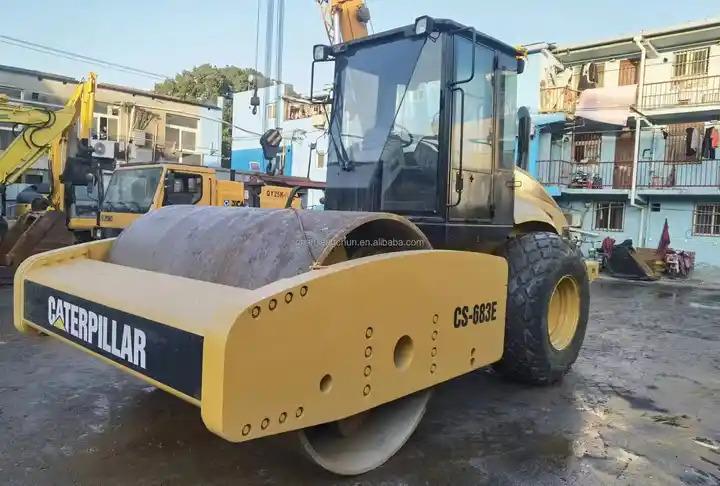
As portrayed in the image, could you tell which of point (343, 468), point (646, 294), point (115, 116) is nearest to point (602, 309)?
point (646, 294)

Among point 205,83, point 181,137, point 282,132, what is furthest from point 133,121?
point 205,83

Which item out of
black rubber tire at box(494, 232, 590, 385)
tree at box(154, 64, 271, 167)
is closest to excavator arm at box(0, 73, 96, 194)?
black rubber tire at box(494, 232, 590, 385)

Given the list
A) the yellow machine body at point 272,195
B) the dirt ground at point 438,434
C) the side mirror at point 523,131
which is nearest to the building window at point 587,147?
the yellow machine body at point 272,195

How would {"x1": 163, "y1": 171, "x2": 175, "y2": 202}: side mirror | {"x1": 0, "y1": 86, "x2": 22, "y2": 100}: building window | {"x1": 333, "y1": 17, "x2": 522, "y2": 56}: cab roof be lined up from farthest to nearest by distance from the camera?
{"x1": 0, "y1": 86, "x2": 22, "y2": 100}: building window
{"x1": 163, "y1": 171, "x2": 175, "y2": 202}: side mirror
{"x1": 333, "y1": 17, "x2": 522, "y2": 56}: cab roof

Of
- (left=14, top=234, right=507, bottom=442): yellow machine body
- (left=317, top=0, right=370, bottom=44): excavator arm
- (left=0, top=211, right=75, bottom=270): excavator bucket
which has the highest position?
(left=317, top=0, right=370, bottom=44): excavator arm

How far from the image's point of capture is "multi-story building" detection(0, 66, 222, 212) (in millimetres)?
23125

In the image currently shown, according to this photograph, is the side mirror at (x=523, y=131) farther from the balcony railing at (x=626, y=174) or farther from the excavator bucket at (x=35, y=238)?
the balcony railing at (x=626, y=174)

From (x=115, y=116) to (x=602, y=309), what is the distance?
22970mm

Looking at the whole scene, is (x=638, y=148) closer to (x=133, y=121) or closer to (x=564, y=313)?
(x=564, y=313)

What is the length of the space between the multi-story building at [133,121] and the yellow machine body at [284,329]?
67.8 feet

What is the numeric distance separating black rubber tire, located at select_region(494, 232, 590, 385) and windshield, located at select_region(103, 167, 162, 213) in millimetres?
8131

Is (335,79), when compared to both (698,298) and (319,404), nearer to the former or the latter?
(319,404)

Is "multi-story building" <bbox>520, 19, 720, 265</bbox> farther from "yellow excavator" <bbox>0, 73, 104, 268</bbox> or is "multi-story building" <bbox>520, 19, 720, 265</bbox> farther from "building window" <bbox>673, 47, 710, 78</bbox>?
"yellow excavator" <bbox>0, 73, 104, 268</bbox>

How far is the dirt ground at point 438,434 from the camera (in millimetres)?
3018
